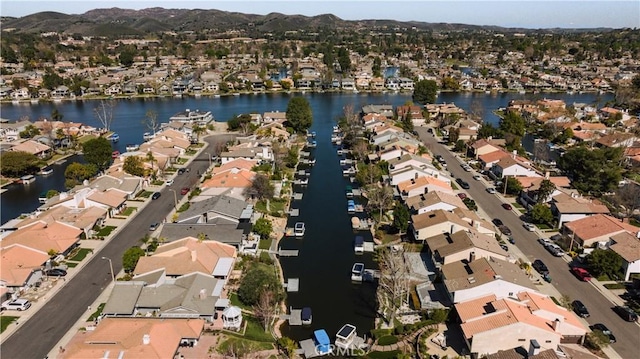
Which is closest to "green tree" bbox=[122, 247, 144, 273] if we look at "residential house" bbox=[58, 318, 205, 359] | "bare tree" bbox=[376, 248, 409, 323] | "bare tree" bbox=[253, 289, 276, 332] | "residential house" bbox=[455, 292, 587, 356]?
"residential house" bbox=[58, 318, 205, 359]

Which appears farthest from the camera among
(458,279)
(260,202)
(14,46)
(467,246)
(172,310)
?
(14,46)

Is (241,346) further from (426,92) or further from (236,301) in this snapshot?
(426,92)

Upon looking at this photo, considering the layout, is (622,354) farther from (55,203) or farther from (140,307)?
(55,203)

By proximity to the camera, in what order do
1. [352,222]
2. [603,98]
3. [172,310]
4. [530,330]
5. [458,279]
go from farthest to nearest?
[603,98] < [352,222] < [458,279] < [172,310] < [530,330]

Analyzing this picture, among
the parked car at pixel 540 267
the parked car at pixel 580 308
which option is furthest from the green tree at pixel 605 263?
the parked car at pixel 580 308

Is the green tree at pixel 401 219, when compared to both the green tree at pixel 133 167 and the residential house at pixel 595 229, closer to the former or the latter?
the residential house at pixel 595 229

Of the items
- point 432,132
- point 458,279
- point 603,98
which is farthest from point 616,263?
point 603,98
